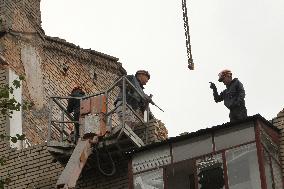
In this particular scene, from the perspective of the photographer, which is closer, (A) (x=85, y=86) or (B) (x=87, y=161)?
(B) (x=87, y=161)

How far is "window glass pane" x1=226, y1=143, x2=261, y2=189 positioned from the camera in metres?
17.5

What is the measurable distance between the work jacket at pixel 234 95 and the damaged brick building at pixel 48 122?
83cm

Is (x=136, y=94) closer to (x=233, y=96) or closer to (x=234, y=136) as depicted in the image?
(x=233, y=96)

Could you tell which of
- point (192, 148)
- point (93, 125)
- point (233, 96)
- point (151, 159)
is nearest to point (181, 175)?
point (192, 148)

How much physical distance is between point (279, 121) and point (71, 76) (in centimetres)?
1265

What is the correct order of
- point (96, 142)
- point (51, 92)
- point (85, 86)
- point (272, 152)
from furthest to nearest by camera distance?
point (85, 86) < point (51, 92) < point (96, 142) < point (272, 152)

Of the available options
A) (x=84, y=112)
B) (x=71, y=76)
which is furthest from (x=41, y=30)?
(x=84, y=112)

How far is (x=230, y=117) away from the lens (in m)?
19.2

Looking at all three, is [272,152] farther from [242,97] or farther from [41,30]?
[41,30]

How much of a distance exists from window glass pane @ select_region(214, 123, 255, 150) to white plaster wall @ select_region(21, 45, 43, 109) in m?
10.3

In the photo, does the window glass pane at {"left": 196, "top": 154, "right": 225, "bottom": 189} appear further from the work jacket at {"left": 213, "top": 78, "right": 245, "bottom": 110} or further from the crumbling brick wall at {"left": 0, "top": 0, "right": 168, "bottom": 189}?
the crumbling brick wall at {"left": 0, "top": 0, "right": 168, "bottom": 189}

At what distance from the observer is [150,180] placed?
18828 millimetres

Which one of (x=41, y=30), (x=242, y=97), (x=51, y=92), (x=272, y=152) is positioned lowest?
(x=272, y=152)

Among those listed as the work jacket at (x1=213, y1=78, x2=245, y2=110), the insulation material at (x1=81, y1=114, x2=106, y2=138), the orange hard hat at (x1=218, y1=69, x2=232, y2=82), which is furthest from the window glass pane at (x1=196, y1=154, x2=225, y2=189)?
the insulation material at (x1=81, y1=114, x2=106, y2=138)
